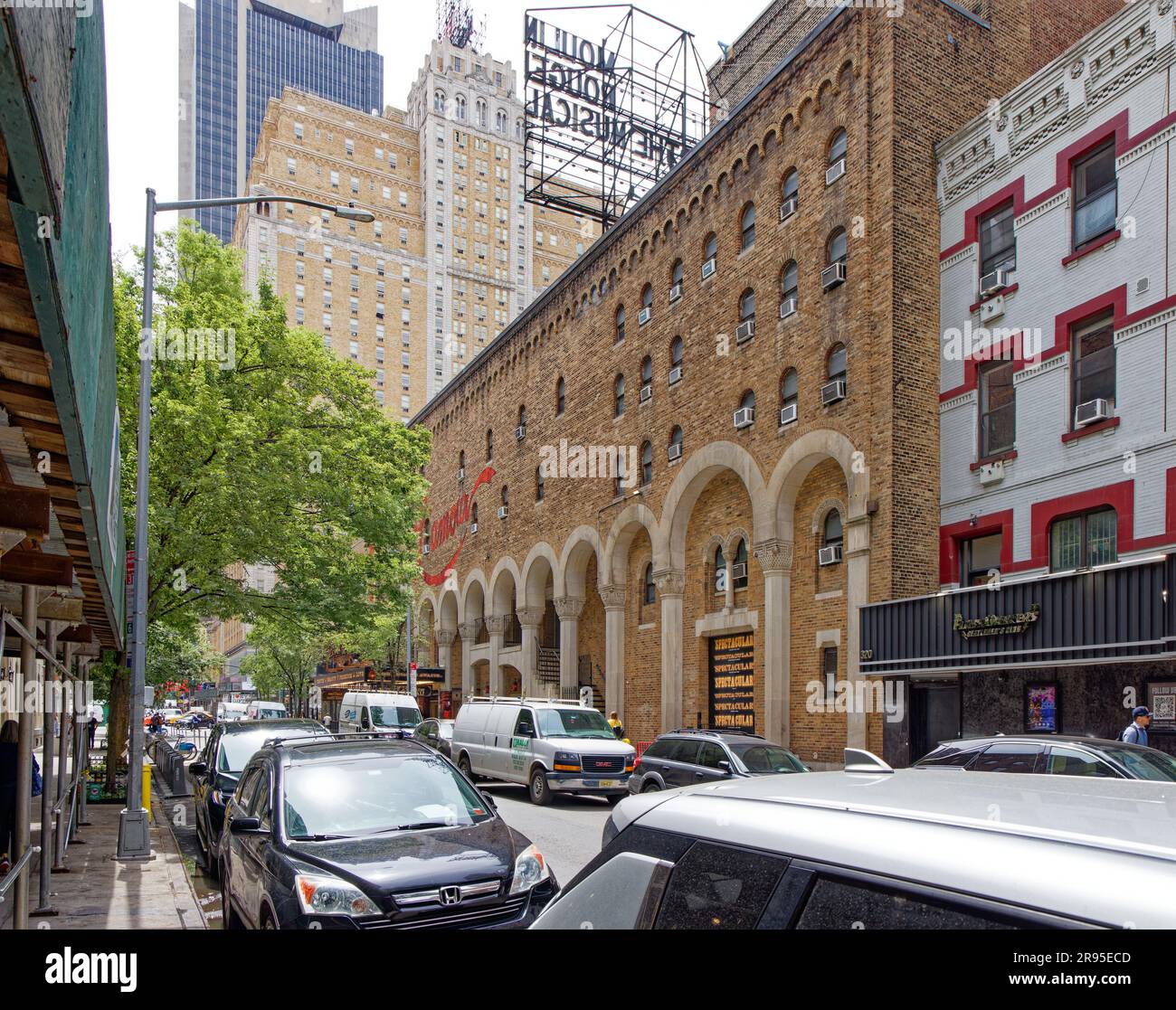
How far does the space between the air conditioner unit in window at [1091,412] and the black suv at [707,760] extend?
8.21 metres

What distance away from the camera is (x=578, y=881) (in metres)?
3.20

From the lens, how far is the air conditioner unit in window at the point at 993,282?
2016 cm

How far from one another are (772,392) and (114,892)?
60.5ft

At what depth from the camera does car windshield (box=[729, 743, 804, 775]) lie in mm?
15227

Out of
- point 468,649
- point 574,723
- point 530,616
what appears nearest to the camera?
point 574,723

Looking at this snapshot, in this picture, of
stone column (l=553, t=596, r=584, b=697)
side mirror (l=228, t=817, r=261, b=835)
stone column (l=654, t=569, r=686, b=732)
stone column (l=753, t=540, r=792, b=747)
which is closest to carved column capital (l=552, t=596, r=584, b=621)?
stone column (l=553, t=596, r=584, b=697)

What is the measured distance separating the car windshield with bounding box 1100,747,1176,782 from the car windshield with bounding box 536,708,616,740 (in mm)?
11861

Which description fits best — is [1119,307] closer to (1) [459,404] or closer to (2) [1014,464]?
(2) [1014,464]

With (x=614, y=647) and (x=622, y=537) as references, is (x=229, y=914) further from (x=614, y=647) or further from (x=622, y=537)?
(x=622, y=537)

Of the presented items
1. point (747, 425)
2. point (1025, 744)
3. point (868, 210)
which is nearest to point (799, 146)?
point (868, 210)

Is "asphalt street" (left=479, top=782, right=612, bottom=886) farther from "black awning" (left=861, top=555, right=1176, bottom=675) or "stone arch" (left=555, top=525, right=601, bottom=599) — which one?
"stone arch" (left=555, top=525, right=601, bottom=599)

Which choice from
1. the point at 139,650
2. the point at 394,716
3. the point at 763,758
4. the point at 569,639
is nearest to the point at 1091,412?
the point at 763,758

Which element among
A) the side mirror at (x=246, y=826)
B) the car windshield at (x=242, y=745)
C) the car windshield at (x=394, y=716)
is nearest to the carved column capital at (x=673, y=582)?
the car windshield at (x=394, y=716)

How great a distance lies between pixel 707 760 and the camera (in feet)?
51.0
